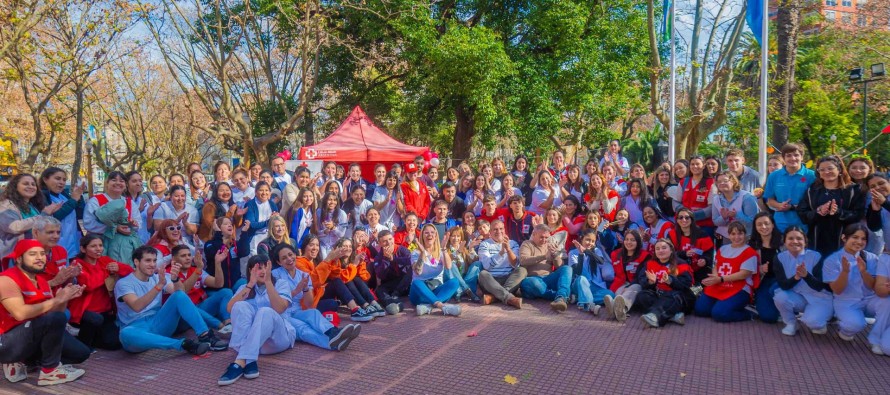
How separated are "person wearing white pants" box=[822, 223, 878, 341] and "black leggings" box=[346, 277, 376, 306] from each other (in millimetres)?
4481

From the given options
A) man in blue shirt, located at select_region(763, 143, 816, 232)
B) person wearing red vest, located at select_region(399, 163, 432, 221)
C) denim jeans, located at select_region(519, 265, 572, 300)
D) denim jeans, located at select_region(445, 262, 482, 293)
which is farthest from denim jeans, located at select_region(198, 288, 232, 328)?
man in blue shirt, located at select_region(763, 143, 816, 232)

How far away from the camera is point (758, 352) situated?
4891 mm

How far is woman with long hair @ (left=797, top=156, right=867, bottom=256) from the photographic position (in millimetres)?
5535

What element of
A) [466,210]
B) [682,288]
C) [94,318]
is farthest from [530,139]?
[94,318]

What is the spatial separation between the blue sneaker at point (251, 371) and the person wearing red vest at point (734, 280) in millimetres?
4407

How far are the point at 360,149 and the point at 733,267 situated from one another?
8.53m

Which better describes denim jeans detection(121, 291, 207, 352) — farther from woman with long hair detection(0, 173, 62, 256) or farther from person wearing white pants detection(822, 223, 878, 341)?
person wearing white pants detection(822, 223, 878, 341)

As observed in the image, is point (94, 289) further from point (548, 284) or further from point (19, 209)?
point (548, 284)

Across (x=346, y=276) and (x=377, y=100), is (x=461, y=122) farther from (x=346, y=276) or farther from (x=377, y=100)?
(x=346, y=276)

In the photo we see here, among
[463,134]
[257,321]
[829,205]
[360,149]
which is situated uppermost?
[463,134]

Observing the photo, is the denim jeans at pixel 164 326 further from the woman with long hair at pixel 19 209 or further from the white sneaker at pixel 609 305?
the white sneaker at pixel 609 305

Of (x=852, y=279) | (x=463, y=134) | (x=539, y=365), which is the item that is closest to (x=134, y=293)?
(x=539, y=365)

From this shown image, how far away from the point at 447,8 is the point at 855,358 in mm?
13551

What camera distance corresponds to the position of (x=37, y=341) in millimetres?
4277
